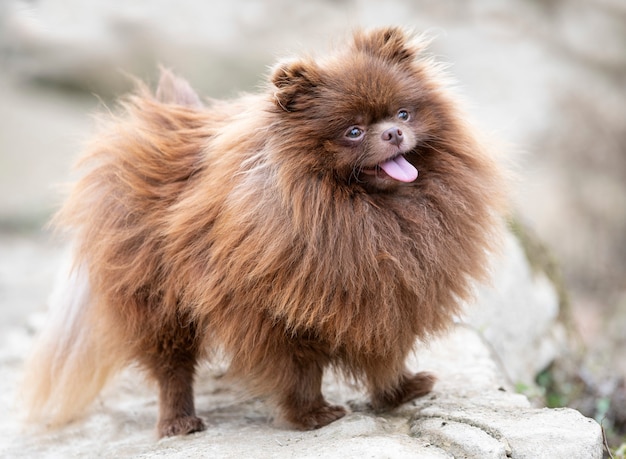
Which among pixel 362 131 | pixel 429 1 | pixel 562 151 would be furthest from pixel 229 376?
pixel 429 1

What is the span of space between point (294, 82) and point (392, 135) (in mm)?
506

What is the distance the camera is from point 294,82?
3.57 metres

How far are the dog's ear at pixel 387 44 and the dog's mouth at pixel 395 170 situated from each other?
49 centimetres

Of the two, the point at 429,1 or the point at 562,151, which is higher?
the point at 429,1

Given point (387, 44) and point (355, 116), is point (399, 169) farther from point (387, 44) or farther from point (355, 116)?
point (387, 44)

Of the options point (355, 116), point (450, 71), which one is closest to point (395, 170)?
point (355, 116)

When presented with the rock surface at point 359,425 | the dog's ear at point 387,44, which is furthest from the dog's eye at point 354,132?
the rock surface at point 359,425

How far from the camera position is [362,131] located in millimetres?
3518

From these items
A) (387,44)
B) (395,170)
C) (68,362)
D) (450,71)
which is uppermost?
(450,71)

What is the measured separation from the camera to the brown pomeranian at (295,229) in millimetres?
3535

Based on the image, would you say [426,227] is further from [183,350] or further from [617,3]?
[617,3]

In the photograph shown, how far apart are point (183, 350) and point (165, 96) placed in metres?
1.46

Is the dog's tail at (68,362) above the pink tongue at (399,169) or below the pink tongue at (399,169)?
below

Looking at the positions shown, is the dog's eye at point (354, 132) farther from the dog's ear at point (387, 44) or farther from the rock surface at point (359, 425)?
the rock surface at point (359, 425)
